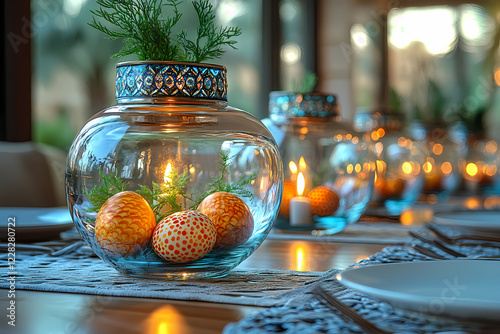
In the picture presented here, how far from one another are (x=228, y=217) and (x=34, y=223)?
502 mm

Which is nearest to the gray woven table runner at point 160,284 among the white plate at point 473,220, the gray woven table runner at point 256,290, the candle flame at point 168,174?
the gray woven table runner at point 256,290

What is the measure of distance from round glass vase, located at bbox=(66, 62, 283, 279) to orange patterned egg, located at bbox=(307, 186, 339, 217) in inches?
19.6

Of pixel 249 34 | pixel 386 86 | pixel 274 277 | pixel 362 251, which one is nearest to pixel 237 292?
pixel 274 277

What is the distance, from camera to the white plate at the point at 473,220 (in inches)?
42.9

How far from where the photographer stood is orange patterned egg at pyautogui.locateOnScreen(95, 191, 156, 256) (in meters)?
0.71

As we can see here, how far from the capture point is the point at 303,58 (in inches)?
178

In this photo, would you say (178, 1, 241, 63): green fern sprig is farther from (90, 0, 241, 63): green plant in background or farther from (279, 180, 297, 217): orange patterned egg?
(279, 180, 297, 217): orange patterned egg

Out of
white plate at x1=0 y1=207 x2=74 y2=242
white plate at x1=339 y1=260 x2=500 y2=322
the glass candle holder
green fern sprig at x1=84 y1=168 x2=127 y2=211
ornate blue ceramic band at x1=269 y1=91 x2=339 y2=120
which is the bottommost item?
the glass candle holder

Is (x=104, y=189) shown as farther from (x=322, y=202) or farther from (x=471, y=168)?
(x=471, y=168)

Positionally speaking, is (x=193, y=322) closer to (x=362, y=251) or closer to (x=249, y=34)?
(x=362, y=251)

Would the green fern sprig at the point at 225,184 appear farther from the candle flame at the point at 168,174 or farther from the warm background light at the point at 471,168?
the warm background light at the point at 471,168

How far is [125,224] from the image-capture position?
711 millimetres

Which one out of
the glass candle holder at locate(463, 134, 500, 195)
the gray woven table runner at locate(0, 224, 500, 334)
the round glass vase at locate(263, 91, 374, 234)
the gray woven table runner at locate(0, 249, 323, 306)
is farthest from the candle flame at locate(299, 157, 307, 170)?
the glass candle holder at locate(463, 134, 500, 195)

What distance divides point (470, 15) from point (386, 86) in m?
0.76
